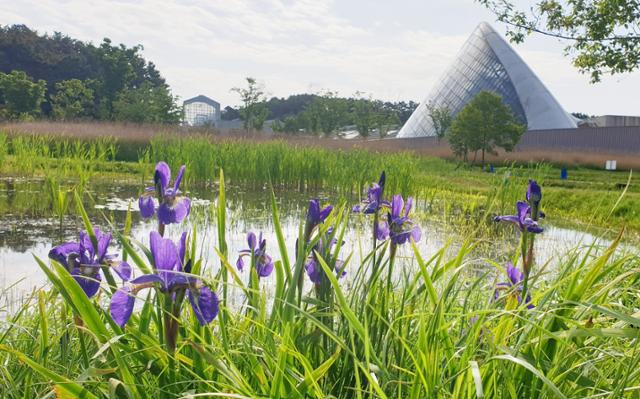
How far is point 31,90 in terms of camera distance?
95.9ft

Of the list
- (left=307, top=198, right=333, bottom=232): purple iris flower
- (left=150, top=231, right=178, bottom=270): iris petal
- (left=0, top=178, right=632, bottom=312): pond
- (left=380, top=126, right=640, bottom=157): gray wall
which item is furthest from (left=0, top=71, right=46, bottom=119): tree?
(left=150, top=231, right=178, bottom=270): iris petal

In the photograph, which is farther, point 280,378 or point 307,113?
point 307,113

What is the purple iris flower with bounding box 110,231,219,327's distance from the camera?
0.86 m

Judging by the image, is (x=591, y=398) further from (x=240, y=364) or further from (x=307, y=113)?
(x=307, y=113)

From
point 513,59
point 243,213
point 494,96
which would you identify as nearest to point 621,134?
point 494,96

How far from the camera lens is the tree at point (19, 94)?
94.2ft

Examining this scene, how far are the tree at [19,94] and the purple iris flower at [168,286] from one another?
3075cm

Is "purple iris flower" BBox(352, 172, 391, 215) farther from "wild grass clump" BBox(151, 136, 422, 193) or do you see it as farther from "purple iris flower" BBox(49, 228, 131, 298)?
"wild grass clump" BBox(151, 136, 422, 193)

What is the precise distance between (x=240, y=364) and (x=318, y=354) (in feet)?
0.64

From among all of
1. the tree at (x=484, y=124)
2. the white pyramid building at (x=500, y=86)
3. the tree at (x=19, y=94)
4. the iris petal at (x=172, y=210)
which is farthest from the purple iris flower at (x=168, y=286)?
the white pyramid building at (x=500, y=86)

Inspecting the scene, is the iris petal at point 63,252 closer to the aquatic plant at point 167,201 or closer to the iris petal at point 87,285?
the iris petal at point 87,285

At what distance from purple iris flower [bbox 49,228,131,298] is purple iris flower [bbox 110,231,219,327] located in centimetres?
14

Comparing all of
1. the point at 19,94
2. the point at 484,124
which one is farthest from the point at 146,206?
the point at 19,94

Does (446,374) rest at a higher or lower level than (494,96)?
lower
